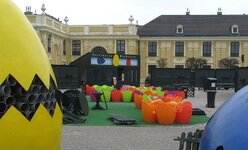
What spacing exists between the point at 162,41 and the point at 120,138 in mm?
55928

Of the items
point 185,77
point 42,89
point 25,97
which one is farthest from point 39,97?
Result: point 185,77

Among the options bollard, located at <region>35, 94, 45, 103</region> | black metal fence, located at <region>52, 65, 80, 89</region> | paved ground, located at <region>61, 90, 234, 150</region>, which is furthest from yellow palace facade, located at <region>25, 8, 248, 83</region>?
bollard, located at <region>35, 94, 45, 103</region>

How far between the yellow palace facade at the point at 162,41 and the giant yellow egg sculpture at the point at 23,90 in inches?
2289

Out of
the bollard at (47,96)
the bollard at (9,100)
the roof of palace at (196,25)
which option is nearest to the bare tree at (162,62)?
the roof of palace at (196,25)

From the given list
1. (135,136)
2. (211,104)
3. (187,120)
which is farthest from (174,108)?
(211,104)

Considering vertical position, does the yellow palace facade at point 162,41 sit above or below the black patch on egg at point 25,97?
above

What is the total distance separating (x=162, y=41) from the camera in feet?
214

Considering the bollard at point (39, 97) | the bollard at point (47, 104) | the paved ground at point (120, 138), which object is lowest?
the paved ground at point (120, 138)

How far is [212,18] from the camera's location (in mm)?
68625

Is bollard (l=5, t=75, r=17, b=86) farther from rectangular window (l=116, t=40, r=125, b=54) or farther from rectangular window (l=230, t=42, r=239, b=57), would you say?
rectangular window (l=230, t=42, r=239, b=57)

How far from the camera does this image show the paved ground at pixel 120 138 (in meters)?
8.97

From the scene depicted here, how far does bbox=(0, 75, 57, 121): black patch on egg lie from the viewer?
3.79 m

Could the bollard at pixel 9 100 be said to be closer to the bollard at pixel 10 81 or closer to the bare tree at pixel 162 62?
the bollard at pixel 10 81

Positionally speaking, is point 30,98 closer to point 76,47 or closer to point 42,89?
point 42,89
